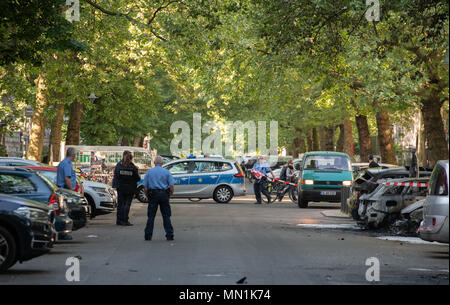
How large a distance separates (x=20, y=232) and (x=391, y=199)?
9.58 meters

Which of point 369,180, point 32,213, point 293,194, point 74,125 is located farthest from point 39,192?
point 74,125

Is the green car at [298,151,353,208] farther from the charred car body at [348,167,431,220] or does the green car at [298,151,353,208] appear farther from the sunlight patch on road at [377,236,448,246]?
the sunlight patch on road at [377,236,448,246]

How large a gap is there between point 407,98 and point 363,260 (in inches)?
847

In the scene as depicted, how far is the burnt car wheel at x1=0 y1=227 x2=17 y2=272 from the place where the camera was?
11609 mm

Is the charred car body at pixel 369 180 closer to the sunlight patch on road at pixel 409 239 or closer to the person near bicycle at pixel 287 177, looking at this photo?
the sunlight patch on road at pixel 409 239

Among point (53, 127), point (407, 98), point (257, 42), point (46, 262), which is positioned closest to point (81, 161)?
point (53, 127)

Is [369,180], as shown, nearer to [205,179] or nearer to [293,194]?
[205,179]

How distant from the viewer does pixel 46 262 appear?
13.2 m

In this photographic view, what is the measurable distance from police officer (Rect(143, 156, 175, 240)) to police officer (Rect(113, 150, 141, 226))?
167 inches

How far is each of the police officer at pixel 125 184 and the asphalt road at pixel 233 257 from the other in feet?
1.39

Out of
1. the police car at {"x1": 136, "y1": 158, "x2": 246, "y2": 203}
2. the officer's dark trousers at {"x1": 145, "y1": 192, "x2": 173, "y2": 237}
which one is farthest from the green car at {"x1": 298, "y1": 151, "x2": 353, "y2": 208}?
the officer's dark trousers at {"x1": 145, "y1": 192, "x2": 173, "y2": 237}

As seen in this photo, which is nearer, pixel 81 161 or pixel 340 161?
pixel 340 161
